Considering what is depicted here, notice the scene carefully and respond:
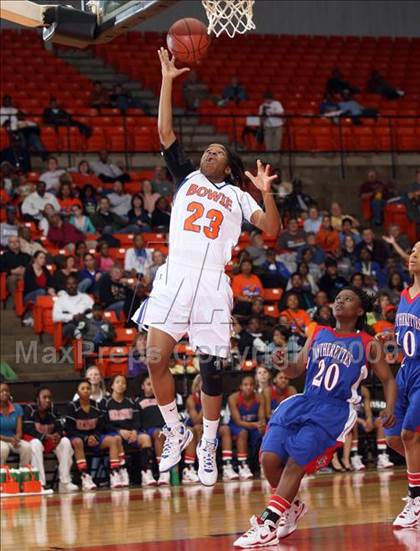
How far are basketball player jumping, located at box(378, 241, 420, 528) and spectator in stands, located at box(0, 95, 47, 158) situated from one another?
1142 centimetres

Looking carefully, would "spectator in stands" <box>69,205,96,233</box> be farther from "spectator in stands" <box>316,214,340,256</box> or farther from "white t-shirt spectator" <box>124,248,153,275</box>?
"spectator in stands" <box>316,214,340,256</box>

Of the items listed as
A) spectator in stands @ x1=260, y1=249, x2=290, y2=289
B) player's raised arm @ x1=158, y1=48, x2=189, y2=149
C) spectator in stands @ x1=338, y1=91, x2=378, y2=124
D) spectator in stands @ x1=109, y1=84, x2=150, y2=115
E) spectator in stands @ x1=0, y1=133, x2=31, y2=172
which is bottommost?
spectator in stands @ x1=260, y1=249, x2=290, y2=289

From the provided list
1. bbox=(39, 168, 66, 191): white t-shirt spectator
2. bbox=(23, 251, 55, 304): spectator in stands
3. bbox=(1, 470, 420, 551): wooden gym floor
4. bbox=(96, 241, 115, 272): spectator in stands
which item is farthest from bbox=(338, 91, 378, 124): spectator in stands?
bbox=(1, 470, 420, 551): wooden gym floor

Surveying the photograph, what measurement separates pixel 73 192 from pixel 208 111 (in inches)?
219

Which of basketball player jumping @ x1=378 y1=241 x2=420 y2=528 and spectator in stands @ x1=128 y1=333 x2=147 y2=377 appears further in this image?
spectator in stands @ x1=128 y1=333 x2=147 y2=377

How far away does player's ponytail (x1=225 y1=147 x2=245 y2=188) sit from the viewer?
7.23 metres

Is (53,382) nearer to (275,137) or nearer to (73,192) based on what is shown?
(73,192)

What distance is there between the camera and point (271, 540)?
799 cm

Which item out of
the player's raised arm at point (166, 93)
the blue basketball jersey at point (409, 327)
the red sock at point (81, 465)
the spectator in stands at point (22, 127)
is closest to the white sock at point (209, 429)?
the player's raised arm at point (166, 93)

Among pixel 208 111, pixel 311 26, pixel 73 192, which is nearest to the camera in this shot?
pixel 73 192

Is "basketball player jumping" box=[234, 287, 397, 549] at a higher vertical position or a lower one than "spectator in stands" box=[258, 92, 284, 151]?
lower

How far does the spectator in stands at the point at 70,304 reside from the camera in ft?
50.1

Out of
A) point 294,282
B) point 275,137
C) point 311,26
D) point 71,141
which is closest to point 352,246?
point 294,282

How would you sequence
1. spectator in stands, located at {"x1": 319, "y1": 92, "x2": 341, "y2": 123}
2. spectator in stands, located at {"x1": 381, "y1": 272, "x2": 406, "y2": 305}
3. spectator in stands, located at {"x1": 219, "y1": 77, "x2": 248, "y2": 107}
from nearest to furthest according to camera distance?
spectator in stands, located at {"x1": 381, "y1": 272, "x2": 406, "y2": 305}
spectator in stands, located at {"x1": 319, "y1": 92, "x2": 341, "y2": 123}
spectator in stands, located at {"x1": 219, "y1": 77, "x2": 248, "y2": 107}
